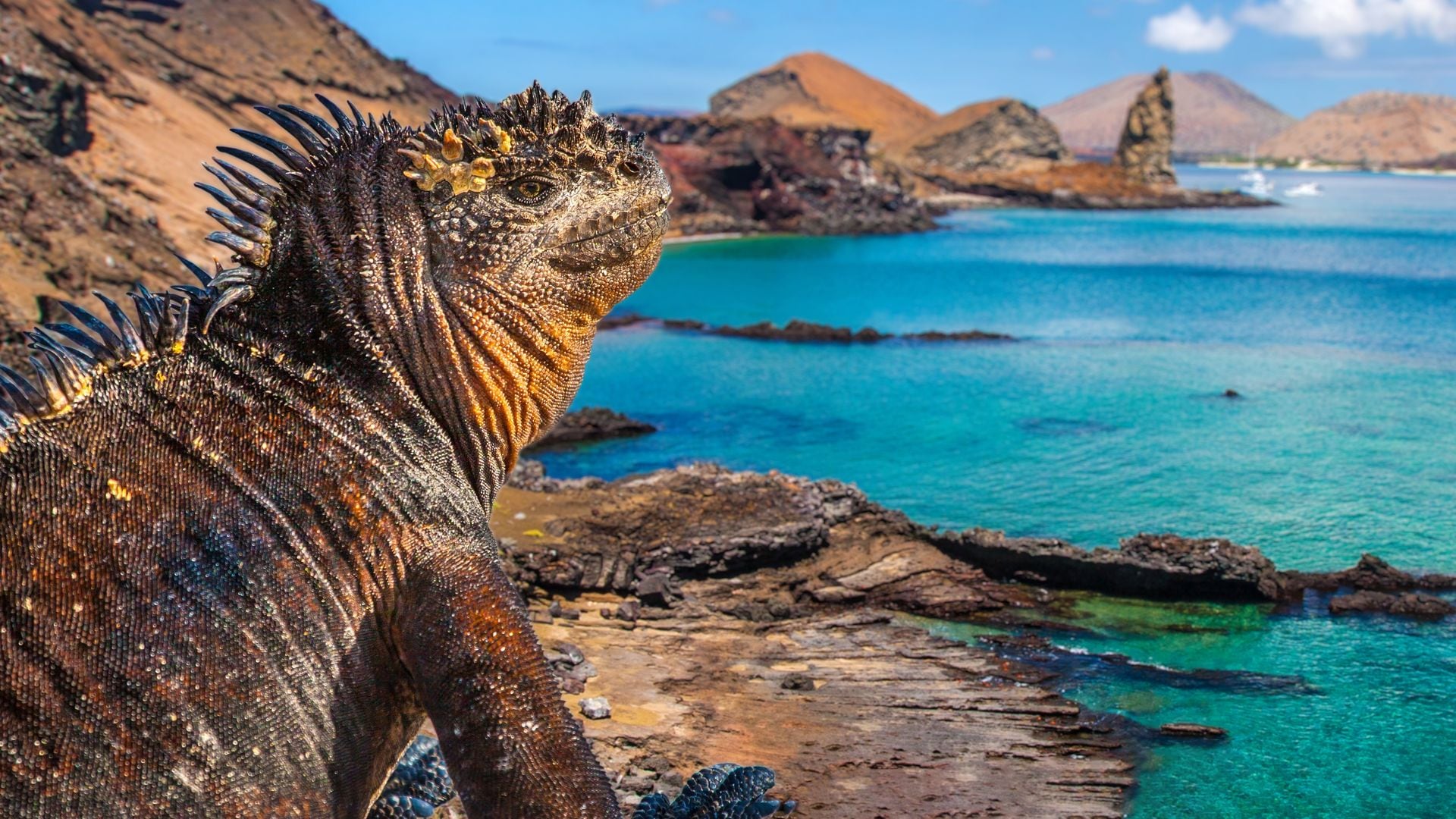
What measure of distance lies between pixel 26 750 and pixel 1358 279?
172 ft

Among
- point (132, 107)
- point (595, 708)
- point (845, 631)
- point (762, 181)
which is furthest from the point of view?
point (762, 181)

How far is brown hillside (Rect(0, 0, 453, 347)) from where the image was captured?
18.9 m

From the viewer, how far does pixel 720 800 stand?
3574 mm

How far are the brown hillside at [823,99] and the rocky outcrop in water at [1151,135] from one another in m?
33.8

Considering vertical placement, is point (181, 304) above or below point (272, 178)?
below

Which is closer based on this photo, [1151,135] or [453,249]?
[453,249]

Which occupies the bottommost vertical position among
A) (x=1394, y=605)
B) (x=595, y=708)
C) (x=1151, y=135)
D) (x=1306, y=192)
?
(x=1394, y=605)

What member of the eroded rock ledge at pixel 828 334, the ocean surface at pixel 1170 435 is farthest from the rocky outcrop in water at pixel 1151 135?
the eroded rock ledge at pixel 828 334

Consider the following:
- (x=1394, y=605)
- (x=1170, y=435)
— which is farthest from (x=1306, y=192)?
(x=1394, y=605)

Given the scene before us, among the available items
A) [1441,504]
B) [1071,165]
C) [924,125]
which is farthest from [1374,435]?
[924,125]

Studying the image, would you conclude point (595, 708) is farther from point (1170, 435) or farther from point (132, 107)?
point (132, 107)

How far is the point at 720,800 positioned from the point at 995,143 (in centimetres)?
12939

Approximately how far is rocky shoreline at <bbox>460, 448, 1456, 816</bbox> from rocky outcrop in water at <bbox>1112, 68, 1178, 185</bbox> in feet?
348

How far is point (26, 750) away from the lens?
2.54 metres
